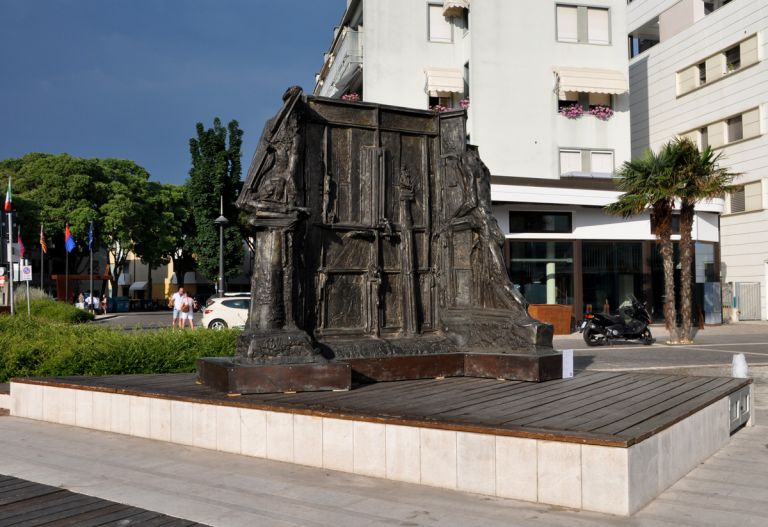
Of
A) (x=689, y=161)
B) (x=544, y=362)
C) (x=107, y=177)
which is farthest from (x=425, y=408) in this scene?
(x=107, y=177)

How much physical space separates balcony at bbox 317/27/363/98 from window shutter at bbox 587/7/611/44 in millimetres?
9659

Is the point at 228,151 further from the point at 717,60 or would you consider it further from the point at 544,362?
the point at 544,362

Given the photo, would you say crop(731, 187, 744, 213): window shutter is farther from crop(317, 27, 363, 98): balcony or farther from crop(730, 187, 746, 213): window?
crop(317, 27, 363, 98): balcony

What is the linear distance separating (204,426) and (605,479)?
3949 mm

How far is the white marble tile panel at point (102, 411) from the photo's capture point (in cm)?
825

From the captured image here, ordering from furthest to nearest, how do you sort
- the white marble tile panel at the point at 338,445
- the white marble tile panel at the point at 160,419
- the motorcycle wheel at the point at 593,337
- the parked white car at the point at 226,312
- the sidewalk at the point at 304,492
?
1. the parked white car at the point at 226,312
2. the motorcycle wheel at the point at 593,337
3. the white marble tile panel at the point at 160,419
4. the white marble tile panel at the point at 338,445
5. the sidewalk at the point at 304,492

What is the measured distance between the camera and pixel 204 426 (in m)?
7.21

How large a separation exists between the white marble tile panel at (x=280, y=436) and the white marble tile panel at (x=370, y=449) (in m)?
0.71

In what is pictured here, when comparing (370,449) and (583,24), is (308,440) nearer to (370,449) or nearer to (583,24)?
(370,449)

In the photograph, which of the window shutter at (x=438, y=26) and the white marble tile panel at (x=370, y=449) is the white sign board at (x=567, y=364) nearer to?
the white marble tile panel at (x=370, y=449)

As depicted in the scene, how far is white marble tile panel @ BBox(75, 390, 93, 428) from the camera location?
848 centimetres

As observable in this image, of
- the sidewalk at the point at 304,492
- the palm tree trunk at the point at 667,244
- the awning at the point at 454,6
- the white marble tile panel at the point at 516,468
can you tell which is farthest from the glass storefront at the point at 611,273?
the white marble tile panel at the point at 516,468

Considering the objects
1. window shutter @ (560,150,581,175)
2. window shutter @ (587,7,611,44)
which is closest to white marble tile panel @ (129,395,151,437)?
window shutter @ (560,150,581,175)

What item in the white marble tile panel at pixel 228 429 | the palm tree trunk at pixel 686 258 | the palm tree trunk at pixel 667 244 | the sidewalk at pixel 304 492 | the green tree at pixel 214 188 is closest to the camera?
the sidewalk at pixel 304 492
